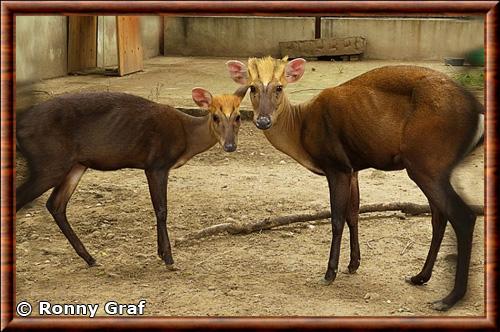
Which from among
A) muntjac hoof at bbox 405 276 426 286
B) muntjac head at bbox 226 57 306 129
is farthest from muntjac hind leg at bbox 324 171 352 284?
muntjac head at bbox 226 57 306 129

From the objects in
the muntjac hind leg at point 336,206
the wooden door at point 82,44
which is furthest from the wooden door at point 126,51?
the muntjac hind leg at point 336,206

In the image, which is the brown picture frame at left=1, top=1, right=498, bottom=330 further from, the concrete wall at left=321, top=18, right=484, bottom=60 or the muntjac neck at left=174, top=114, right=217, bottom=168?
the muntjac neck at left=174, top=114, right=217, bottom=168

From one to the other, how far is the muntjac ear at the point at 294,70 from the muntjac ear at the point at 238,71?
0.94 feet

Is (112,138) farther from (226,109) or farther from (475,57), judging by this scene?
(475,57)

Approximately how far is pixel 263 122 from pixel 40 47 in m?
1.81

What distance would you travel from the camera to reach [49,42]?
6.41 metres

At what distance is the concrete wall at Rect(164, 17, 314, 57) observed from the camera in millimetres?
6925

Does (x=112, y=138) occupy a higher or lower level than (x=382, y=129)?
lower

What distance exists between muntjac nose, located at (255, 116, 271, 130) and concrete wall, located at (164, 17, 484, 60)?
33.2 inches

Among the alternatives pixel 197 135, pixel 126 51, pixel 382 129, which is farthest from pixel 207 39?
pixel 382 129

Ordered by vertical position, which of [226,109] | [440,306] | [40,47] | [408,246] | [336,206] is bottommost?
[408,246]

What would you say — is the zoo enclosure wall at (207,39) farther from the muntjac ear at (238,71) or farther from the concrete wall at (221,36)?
the muntjac ear at (238,71)

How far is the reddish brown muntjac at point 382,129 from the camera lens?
5.65 metres

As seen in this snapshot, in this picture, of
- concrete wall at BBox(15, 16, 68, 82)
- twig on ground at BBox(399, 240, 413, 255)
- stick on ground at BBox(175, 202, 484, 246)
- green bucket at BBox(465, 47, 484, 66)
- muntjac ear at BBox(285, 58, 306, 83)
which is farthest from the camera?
stick on ground at BBox(175, 202, 484, 246)
